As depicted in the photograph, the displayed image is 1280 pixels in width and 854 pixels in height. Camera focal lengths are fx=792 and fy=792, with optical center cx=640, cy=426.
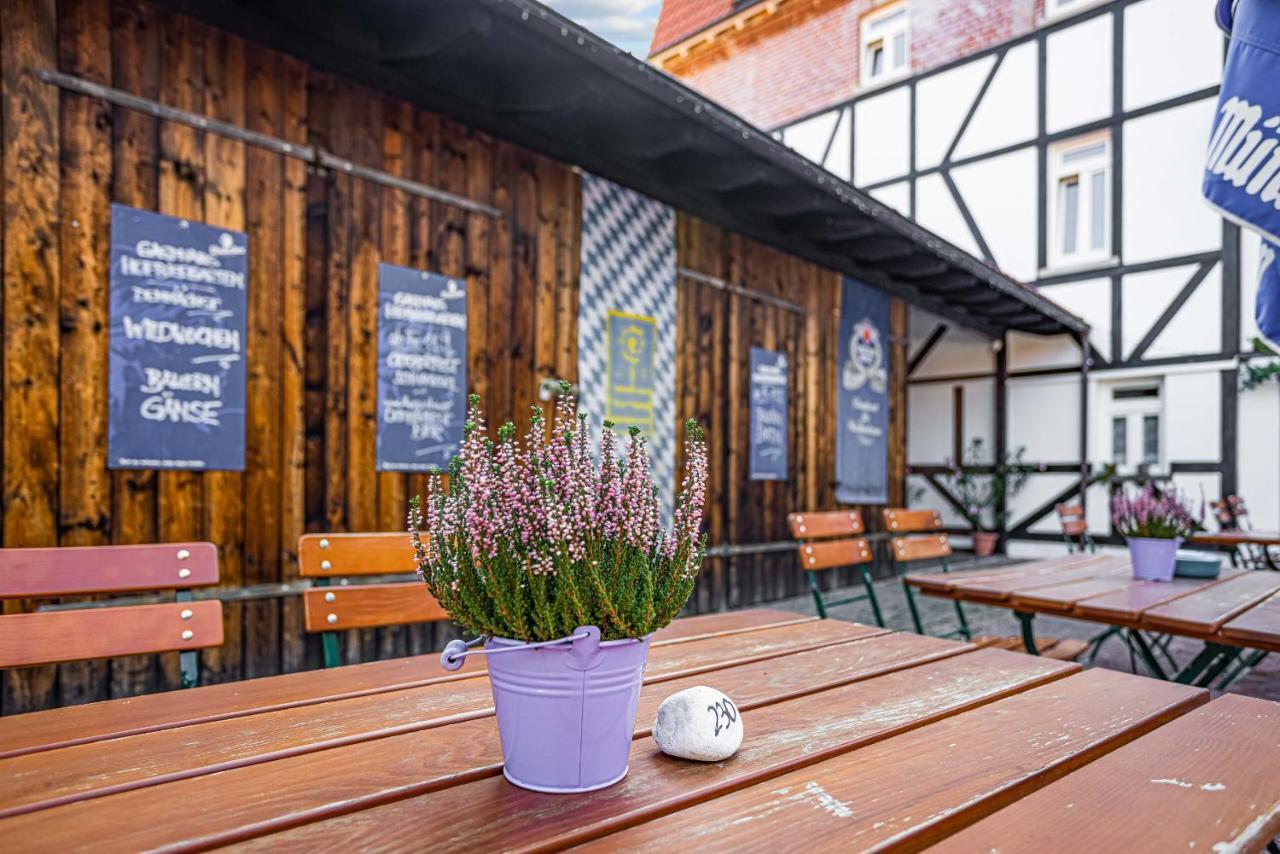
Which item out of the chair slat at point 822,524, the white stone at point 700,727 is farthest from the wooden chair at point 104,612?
Answer: the chair slat at point 822,524

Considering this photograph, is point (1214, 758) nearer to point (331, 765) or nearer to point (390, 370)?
point (331, 765)

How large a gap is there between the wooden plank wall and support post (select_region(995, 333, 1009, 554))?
21.4 ft

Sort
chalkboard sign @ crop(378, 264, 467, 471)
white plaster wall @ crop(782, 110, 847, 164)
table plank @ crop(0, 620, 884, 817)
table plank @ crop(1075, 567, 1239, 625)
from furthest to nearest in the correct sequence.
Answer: white plaster wall @ crop(782, 110, 847, 164)
chalkboard sign @ crop(378, 264, 467, 471)
table plank @ crop(1075, 567, 1239, 625)
table plank @ crop(0, 620, 884, 817)

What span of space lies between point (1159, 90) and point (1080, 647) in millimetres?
7368

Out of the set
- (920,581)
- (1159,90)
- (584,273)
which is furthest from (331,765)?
(1159,90)

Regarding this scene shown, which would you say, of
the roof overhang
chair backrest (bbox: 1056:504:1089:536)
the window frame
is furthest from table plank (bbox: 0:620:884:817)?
the window frame

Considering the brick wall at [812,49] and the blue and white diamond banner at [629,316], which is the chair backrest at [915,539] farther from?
the brick wall at [812,49]

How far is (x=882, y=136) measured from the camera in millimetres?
9977

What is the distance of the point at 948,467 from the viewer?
965 cm

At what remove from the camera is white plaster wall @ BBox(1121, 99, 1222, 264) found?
7.51m

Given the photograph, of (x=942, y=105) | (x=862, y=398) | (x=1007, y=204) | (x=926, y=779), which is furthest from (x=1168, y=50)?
(x=926, y=779)

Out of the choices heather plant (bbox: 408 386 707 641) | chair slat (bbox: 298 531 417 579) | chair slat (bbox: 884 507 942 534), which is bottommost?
chair slat (bbox: 884 507 942 534)

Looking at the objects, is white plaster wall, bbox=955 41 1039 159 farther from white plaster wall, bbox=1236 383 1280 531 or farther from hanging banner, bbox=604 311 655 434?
hanging banner, bbox=604 311 655 434

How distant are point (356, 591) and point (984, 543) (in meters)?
8.51
